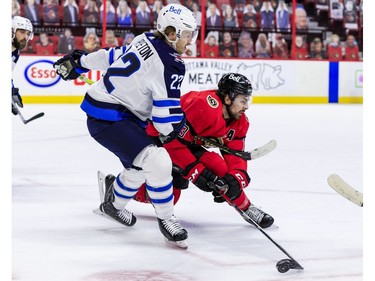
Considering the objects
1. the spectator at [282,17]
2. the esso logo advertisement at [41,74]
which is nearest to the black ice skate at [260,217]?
the esso logo advertisement at [41,74]

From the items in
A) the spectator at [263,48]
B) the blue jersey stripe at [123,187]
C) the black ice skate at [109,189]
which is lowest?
the black ice skate at [109,189]

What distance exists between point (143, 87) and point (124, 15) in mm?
7862

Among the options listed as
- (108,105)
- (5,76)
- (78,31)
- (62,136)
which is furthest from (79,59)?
(78,31)

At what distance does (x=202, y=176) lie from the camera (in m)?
2.80

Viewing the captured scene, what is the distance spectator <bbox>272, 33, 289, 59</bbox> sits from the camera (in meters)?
10.6

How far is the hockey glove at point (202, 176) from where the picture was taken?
2791mm

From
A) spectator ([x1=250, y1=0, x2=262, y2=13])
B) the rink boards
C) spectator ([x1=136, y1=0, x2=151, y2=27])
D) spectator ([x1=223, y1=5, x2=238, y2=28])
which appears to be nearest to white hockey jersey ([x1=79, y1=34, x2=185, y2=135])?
the rink boards

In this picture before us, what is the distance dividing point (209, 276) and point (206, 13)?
8603 mm

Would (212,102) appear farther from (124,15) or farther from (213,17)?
(213,17)

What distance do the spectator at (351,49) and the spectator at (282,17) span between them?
94 cm

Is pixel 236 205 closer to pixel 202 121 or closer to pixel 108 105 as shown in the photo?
pixel 202 121

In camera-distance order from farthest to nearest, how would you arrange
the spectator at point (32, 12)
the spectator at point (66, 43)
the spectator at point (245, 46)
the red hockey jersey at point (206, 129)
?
1. the spectator at point (245, 46)
2. the spectator at point (32, 12)
3. the spectator at point (66, 43)
4. the red hockey jersey at point (206, 129)

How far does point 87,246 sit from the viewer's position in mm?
2537

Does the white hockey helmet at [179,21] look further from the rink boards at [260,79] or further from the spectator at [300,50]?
the spectator at [300,50]
